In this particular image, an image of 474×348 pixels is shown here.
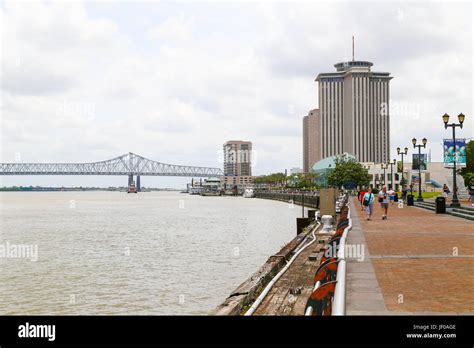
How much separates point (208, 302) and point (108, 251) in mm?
16880

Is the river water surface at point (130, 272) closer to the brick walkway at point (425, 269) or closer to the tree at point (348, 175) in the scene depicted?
the brick walkway at point (425, 269)

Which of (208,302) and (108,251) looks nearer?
(208,302)

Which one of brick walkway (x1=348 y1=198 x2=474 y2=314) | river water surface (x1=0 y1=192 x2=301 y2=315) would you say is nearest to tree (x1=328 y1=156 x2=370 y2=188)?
river water surface (x1=0 y1=192 x2=301 y2=315)

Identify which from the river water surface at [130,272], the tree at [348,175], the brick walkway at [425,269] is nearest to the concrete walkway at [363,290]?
the brick walkway at [425,269]

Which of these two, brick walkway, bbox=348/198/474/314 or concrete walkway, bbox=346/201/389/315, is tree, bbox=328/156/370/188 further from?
concrete walkway, bbox=346/201/389/315

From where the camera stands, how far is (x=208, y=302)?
699 inches

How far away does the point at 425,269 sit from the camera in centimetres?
1181

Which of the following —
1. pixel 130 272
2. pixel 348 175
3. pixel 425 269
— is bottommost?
pixel 130 272

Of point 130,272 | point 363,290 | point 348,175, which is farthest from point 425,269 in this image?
point 348,175

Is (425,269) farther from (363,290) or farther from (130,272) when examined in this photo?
(130,272)

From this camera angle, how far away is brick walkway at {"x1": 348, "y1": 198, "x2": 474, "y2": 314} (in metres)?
8.55

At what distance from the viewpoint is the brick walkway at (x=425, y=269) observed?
8.55 meters
